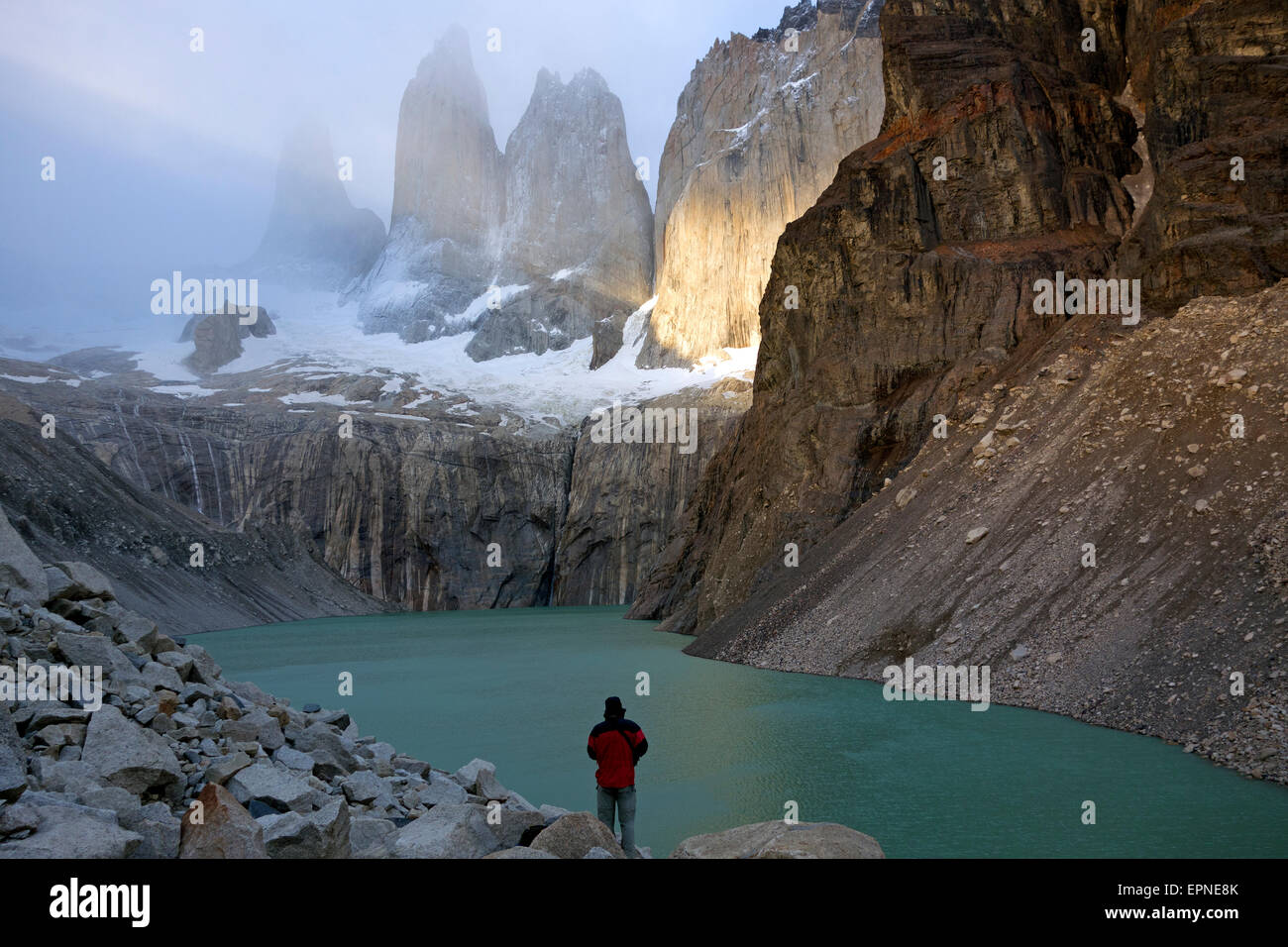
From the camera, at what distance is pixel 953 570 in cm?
1905

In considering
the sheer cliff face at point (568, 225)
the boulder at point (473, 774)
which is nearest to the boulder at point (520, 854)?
the boulder at point (473, 774)

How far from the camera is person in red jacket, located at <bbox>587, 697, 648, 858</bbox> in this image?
733cm

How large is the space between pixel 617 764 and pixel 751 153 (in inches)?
3322

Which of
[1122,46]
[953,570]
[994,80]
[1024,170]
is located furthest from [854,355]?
[1122,46]

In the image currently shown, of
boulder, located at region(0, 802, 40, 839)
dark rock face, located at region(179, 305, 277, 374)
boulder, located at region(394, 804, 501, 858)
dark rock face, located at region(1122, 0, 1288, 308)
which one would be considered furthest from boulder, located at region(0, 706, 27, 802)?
dark rock face, located at region(179, 305, 277, 374)

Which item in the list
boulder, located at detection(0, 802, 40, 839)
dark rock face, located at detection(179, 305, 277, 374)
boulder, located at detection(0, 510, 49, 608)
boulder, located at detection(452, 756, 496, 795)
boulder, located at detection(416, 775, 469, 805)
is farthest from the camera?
dark rock face, located at detection(179, 305, 277, 374)

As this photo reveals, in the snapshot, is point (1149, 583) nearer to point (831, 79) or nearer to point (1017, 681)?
point (1017, 681)

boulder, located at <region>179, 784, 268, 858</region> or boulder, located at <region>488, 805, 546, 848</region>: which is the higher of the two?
boulder, located at <region>179, 784, 268, 858</region>

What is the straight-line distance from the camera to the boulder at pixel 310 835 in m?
5.80

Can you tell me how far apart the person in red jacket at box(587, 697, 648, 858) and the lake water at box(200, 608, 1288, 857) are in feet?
4.40

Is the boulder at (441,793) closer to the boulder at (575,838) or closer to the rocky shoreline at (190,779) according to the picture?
the rocky shoreline at (190,779)

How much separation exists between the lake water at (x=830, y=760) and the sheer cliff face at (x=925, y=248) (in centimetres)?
871

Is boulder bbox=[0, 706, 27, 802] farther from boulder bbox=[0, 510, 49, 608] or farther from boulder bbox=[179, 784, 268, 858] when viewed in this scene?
boulder bbox=[0, 510, 49, 608]
